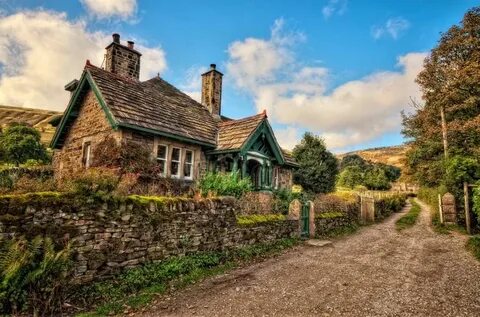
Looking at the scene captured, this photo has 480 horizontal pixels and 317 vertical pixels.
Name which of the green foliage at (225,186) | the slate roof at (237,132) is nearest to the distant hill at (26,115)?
the slate roof at (237,132)

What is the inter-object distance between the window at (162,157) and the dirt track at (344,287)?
7143mm

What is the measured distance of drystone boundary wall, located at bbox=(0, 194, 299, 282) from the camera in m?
5.76

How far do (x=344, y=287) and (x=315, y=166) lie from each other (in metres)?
20.7

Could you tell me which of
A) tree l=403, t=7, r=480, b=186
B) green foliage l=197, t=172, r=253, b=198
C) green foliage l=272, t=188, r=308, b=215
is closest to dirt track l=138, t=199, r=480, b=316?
green foliage l=272, t=188, r=308, b=215

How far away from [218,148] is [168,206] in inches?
331

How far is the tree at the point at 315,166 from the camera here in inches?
1062

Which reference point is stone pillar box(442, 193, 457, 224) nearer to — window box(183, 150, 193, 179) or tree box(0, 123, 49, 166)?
window box(183, 150, 193, 179)

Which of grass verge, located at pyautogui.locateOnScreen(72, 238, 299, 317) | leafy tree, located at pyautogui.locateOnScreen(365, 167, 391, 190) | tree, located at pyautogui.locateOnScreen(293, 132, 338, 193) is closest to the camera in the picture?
grass verge, located at pyautogui.locateOnScreen(72, 238, 299, 317)

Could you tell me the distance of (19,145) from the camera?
3622 cm

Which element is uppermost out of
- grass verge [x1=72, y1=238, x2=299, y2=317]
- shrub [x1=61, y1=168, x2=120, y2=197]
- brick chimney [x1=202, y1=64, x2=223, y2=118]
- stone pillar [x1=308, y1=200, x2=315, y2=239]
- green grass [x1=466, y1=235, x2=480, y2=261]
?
brick chimney [x1=202, y1=64, x2=223, y2=118]

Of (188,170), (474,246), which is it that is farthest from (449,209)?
(188,170)

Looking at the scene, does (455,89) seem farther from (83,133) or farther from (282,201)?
(83,133)

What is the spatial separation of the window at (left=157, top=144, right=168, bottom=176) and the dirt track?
714 centimetres

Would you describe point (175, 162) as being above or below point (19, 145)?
below
